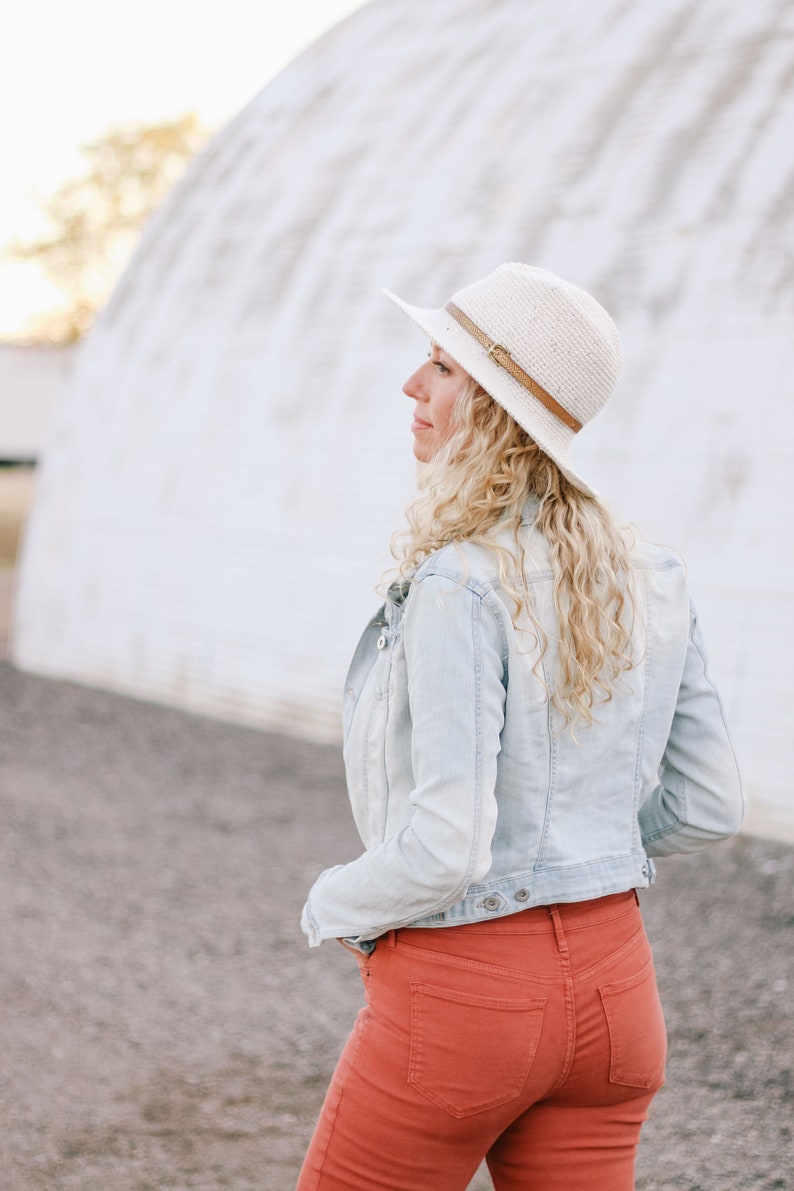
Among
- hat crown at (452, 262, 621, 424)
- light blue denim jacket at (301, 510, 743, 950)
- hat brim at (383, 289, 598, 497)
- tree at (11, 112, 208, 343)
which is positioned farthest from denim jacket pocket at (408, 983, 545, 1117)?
tree at (11, 112, 208, 343)

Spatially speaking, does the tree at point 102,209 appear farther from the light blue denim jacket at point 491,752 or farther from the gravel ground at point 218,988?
the light blue denim jacket at point 491,752

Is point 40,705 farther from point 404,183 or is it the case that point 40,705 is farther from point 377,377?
point 404,183

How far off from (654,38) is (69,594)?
23.8 ft

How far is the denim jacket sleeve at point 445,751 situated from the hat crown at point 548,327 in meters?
0.36

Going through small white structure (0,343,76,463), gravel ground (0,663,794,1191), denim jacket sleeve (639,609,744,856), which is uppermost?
denim jacket sleeve (639,609,744,856)

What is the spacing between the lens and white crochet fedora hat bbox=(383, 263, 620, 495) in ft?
5.98

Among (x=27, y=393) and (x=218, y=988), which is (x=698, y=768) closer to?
(x=218, y=988)

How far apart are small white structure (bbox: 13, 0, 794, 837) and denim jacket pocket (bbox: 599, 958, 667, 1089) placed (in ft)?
18.8

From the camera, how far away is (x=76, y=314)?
42.0m

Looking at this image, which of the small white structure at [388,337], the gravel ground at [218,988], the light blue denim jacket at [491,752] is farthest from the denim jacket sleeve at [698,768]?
the small white structure at [388,337]

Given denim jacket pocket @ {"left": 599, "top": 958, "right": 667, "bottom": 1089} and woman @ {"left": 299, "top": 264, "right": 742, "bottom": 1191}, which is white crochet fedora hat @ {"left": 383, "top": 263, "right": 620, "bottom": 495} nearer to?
woman @ {"left": 299, "top": 264, "right": 742, "bottom": 1191}

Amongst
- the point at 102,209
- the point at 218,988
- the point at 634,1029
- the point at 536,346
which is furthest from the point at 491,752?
the point at 102,209

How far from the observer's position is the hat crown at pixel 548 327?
184cm

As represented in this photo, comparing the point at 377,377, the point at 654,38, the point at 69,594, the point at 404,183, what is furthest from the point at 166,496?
the point at 654,38
